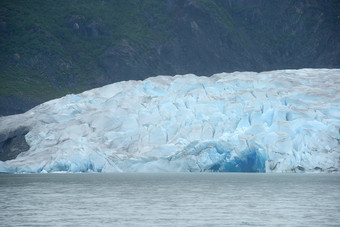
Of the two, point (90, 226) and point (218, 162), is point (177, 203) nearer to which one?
point (90, 226)

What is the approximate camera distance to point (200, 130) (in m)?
39.6

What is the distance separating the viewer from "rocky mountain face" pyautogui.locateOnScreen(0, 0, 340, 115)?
8962 centimetres

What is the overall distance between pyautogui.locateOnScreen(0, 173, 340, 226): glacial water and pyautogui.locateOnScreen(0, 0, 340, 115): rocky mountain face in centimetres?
5461

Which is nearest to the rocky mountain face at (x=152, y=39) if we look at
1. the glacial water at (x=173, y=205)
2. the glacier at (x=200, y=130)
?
the glacier at (x=200, y=130)

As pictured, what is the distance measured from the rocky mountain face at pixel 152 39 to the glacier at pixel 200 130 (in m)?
37.3

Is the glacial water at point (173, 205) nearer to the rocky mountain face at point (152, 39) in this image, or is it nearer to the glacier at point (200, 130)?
the glacier at point (200, 130)

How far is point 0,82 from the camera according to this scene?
75.8 m

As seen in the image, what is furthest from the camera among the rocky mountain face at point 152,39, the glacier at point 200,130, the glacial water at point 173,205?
the rocky mountain face at point 152,39

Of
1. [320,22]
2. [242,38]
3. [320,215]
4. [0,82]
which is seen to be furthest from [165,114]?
[320,22]

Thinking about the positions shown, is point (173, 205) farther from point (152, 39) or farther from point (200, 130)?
point (152, 39)

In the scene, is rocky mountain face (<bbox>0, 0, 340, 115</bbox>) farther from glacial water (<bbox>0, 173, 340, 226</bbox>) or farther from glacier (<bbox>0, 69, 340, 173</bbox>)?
glacial water (<bbox>0, 173, 340, 226</bbox>)

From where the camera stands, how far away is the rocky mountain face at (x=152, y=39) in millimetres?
89625

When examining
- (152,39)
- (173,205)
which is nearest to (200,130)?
(173,205)

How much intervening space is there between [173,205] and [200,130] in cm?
1941
